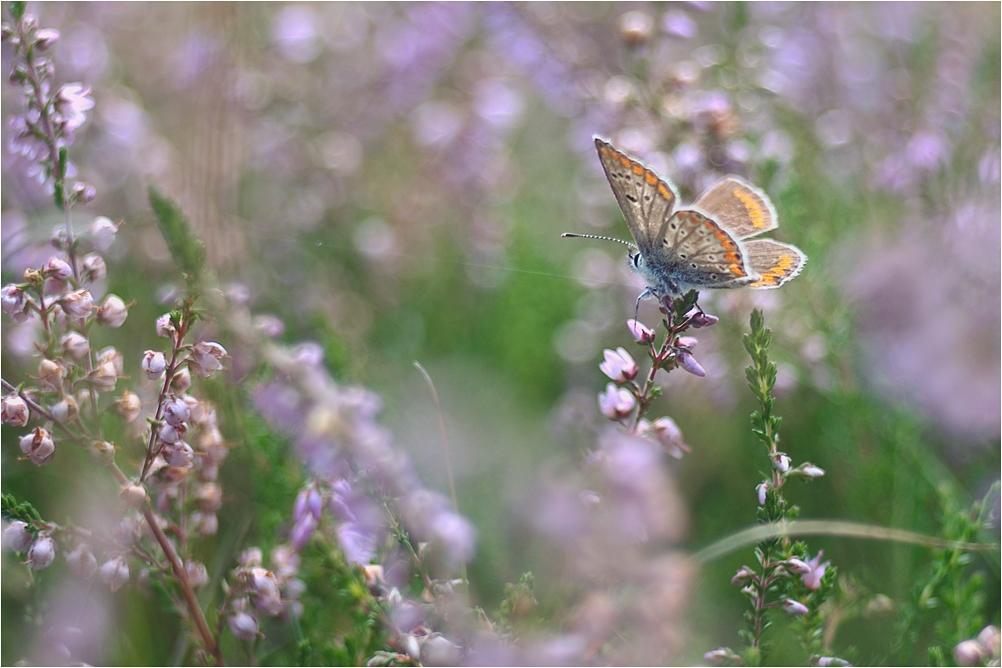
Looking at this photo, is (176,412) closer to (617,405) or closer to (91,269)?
(91,269)

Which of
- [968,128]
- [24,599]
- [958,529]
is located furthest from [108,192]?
[968,128]

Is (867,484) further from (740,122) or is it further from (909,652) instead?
(740,122)

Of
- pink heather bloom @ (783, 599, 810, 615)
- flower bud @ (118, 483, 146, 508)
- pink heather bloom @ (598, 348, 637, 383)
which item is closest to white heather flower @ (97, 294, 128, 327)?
flower bud @ (118, 483, 146, 508)

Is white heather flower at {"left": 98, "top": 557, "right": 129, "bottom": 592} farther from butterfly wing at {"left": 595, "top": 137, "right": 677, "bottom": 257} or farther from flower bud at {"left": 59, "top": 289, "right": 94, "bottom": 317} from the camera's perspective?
butterfly wing at {"left": 595, "top": 137, "right": 677, "bottom": 257}

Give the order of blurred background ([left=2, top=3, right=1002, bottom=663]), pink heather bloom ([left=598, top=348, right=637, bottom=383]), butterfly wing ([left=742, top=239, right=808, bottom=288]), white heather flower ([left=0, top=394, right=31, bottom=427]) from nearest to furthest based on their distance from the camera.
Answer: white heather flower ([left=0, top=394, right=31, bottom=427]) < pink heather bloom ([left=598, top=348, right=637, bottom=383]) < butterfly wing ([left=742, top=239, right=808, bottom=288]) < blurred background ([left=2, top=3, right=1002, bottom=663])

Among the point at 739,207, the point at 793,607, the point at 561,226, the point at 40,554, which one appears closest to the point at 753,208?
the point at 739,207

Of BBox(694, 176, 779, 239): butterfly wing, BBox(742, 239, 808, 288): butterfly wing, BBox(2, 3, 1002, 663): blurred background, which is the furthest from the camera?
BBox(2, 3, 1002, 663): blurred background

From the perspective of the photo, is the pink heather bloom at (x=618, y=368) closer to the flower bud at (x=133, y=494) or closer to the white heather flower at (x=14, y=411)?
the flower bud at (x=133, y=494)

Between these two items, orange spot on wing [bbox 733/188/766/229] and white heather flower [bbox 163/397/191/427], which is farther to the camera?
orange spot on wing [bbox 733/188/766/229]
